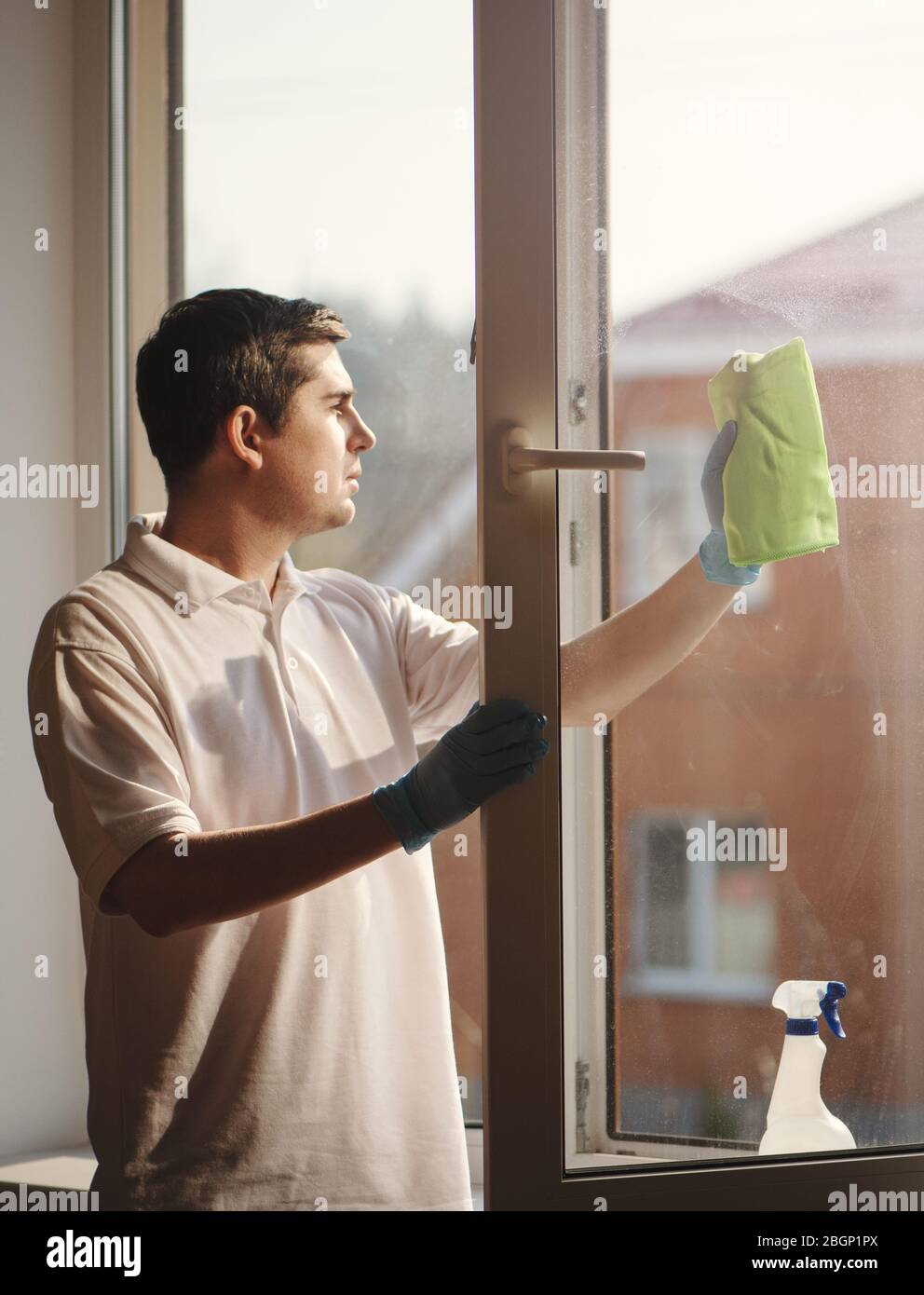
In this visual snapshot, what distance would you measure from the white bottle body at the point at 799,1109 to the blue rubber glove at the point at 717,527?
1.75 ft

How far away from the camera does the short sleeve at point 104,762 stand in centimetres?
108

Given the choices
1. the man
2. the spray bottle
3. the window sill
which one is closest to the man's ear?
the man

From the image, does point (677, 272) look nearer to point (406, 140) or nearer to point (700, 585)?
point (700, 585)

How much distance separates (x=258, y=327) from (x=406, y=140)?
40 cm

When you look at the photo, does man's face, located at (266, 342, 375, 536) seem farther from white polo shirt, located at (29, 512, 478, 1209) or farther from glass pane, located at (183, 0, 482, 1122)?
glass pane, located at (183, 0, 482, 1122)

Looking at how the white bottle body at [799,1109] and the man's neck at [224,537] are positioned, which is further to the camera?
the man's neck at [224,537]

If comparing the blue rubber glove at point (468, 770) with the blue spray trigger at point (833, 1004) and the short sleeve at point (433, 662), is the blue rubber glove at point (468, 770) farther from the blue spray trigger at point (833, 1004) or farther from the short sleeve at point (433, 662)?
the blue spray trigger at point (833, 1004)

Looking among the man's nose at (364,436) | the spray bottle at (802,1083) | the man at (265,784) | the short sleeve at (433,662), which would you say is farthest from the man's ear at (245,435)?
the spray bottle at (802,1083)

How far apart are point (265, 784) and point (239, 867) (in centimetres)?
16

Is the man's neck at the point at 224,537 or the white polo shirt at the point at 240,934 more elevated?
the man's neck at the point at 224,537

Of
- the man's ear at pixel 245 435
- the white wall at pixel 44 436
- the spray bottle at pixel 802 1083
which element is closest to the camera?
the spray bottle at pixel 802 1083

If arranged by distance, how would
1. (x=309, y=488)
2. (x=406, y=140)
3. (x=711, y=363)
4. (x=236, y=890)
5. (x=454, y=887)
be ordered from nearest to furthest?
(x=236, y=890) → (x=711, y=363) → (x=309, y=488) → (x=406, y=140) → (x=454, y=887)
